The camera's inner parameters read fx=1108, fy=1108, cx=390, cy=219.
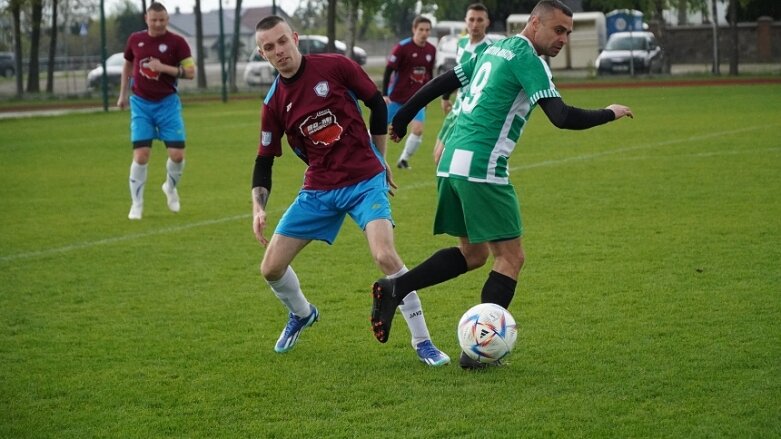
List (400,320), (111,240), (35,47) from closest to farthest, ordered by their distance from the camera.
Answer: (400,320)
(111,240)
(35,47)

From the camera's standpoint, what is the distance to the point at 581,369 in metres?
5.58

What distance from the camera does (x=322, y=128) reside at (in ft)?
19.4

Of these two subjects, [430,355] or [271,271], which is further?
[271,271]

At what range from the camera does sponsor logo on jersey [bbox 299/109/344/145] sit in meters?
5.89

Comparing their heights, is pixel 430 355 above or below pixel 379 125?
below

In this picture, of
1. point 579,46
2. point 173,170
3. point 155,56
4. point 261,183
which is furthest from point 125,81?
point 579,46

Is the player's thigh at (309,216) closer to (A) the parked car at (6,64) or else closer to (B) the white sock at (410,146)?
(B) the white sock at (410,146)

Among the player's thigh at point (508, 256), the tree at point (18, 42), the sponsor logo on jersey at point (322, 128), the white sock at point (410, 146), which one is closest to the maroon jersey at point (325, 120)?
the sponsor logo on jersey at point (322, 128)

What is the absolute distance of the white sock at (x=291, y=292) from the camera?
6141 millimetres

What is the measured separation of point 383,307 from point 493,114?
1.13 metres

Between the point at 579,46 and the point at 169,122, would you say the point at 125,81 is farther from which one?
the point at 579,46

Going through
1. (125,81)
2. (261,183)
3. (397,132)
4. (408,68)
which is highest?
(408,68)

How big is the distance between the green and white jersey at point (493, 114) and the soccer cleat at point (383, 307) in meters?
0.66

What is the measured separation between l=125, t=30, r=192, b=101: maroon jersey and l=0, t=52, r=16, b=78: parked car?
40.3m
